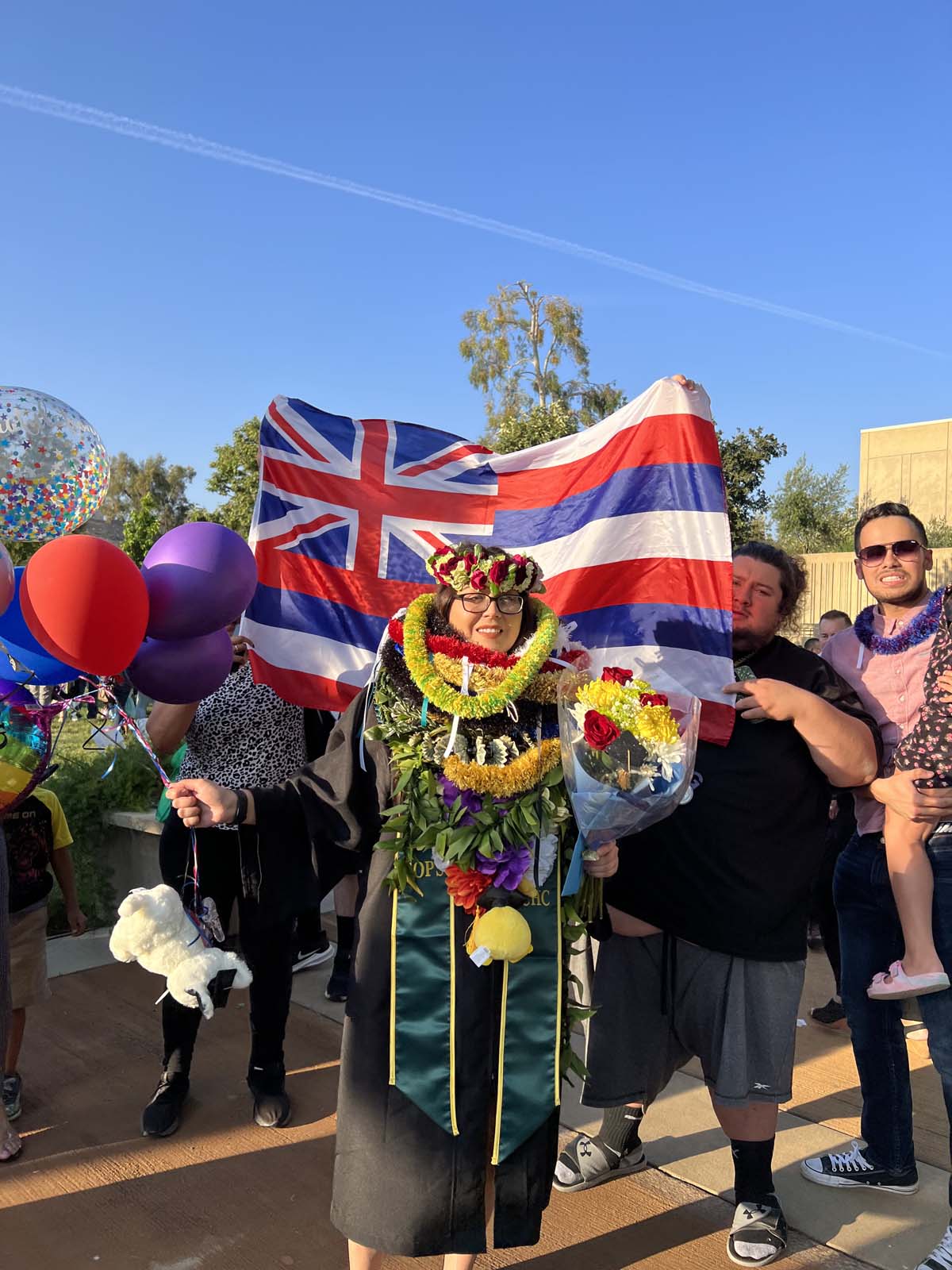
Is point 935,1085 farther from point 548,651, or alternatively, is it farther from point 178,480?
point 178,480

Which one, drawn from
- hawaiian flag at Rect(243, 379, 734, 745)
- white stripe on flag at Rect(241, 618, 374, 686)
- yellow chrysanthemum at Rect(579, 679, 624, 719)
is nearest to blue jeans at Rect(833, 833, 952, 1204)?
hawaiian flag at Rect(243, 379, 734, 745)

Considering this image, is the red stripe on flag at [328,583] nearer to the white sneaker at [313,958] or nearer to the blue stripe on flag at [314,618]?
the blue stripe on flag at [314,618]

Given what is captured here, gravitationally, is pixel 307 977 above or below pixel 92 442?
below

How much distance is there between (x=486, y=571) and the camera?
2.45 metres

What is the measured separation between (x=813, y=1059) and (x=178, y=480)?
60.3m

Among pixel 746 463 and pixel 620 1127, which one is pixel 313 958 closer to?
pixel 620 1127

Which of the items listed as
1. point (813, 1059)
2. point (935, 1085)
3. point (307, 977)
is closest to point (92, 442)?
point (307, 977)

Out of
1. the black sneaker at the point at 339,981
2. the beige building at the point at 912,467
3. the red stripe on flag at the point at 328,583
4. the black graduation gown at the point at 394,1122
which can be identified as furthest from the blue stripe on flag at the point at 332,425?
the beige building at the point at 912,467

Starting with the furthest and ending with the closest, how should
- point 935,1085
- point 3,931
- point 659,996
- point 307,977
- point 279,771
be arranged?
point 307,977, point 935,1085, point 279,771, point 3,931, point 659,996

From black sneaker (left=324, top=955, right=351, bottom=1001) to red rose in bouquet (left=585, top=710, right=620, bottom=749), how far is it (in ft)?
9.40

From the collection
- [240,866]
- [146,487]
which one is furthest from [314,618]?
[146,487]

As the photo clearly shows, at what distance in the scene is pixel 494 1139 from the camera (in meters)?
2.39

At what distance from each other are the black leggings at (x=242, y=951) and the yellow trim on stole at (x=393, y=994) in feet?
4.18

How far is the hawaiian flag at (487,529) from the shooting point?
3.25 m
